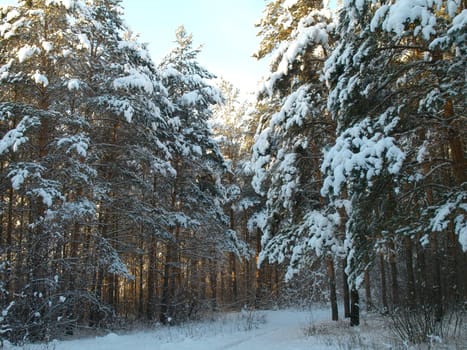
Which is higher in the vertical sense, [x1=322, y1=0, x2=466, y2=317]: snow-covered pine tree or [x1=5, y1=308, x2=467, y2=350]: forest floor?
[x1=322, y1=0, x2=466, y2=317]: snow-covered pine tree

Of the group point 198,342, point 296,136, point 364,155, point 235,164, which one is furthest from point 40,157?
point 235,164

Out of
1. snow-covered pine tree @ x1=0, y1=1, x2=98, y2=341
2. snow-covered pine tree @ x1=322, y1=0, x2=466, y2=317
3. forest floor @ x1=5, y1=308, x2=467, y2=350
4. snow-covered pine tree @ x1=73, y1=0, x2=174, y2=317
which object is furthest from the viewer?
snow-covered pine tree @ x1=73, y1=0, x2=174, y2=317

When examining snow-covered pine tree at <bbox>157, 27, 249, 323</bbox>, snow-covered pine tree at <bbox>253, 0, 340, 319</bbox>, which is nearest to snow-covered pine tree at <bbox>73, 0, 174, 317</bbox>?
snow-covered pine tree at <bbox>157, 27, 249, 323</bbox>

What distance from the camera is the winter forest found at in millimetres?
6848

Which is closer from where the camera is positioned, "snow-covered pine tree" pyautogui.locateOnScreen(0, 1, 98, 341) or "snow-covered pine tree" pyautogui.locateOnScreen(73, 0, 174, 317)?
"snow-covered pine tree" pyautogui.locateOnScreen(0, 1, 98, 341)

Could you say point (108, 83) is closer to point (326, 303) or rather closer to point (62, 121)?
Result: point (62, 121)

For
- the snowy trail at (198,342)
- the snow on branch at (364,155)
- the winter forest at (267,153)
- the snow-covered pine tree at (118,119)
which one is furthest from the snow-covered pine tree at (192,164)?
the snow on branch at (364,155)

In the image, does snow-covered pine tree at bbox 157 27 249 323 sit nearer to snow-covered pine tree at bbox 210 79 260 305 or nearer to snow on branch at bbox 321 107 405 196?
snow-covered pine tree at bbox 210 79 260 305

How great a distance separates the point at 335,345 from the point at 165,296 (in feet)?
30.4

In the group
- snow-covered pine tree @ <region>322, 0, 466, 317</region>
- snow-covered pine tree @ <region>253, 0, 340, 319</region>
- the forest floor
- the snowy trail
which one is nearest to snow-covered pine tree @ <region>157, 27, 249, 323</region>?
snow-covered pine tree @ <region>253, 0, 340, 319</region>

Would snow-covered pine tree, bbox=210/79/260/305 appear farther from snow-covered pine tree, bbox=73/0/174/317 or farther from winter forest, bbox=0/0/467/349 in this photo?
snow-covered pine tree, bbox=73/0/174/317

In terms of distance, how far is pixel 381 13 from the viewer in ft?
21.0

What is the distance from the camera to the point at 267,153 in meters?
12.0

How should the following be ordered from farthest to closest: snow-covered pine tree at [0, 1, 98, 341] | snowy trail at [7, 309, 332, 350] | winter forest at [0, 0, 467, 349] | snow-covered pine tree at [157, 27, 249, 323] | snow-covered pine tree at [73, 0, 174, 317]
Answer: snow-covered pine tree at [157, 27, 249, 323]
snow-covered pine tree at [73, 0, 174, 317]
snow-covered pine tree at [0, 1, 98, 341]
snowy trail at [7, 309, 332, 350]
winter forest at [0, 0, 467, 349]
